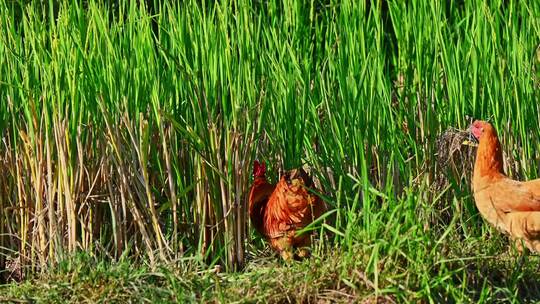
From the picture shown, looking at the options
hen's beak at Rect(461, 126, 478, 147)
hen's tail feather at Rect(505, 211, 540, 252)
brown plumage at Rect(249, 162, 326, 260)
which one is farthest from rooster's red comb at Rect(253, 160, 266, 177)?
hen's tail feather at Rect(505, 211, 540, 252)

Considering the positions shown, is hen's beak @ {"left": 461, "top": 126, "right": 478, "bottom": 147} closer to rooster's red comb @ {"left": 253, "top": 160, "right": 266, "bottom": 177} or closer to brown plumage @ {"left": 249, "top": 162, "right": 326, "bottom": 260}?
brown plumage @ {"left": 249, "top": 162, "right": 326, "bottom": 260}

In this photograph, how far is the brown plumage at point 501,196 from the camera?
169 inches

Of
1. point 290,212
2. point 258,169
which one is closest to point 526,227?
point 290,212

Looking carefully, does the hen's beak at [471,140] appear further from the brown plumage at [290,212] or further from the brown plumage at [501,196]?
the brown plumage at [290,212]

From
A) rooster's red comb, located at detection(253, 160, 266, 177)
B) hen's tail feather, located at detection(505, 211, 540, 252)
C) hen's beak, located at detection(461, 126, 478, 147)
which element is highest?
hen's beak, located at detection(461, 126, 478, 147)

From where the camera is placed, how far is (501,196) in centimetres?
435

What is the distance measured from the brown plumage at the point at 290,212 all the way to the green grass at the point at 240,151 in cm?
11

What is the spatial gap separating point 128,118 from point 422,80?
140cm

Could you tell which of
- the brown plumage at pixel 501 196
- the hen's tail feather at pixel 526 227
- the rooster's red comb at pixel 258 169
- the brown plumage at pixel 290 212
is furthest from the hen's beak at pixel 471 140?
the rooster's red comb at pixel 258 169

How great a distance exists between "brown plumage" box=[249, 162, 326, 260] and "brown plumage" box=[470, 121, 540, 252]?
0.66m

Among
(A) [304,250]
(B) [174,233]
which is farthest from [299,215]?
(B) [174,233]

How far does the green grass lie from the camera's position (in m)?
3.80

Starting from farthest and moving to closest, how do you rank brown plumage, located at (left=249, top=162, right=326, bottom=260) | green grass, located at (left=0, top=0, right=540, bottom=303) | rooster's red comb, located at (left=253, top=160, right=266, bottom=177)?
1. rooster's red comb, located at (left=253, top=160, right=266, bottom=177)
2. brown plumage, located at (left=249, top=162, right=326, bottom=260)
3. green grass, located at (left=0, top=0, right=540, bottom=303)

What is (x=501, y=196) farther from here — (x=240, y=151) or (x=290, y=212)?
(x=240, y=151)
